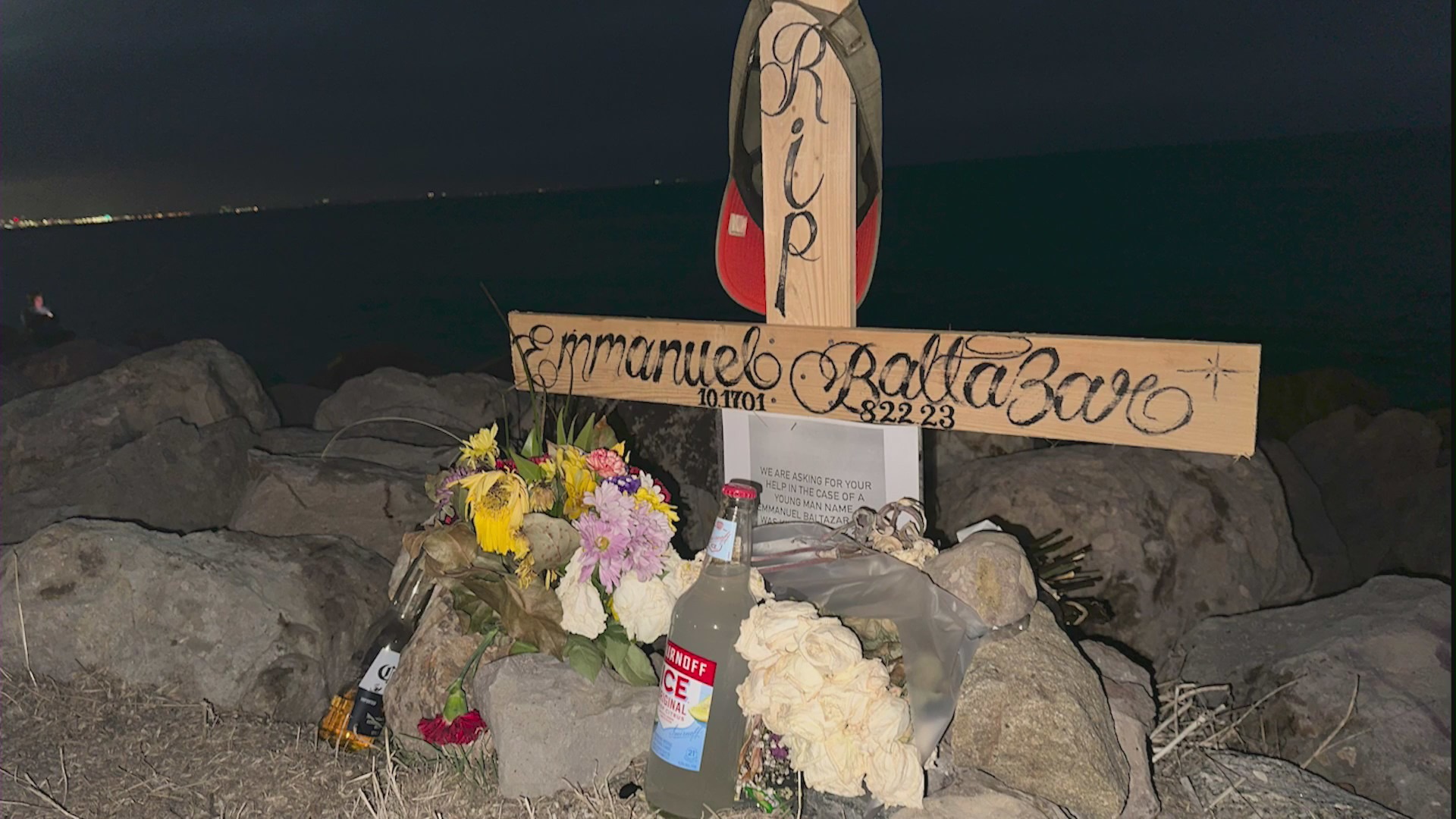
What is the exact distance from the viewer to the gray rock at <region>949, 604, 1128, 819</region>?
216 cm

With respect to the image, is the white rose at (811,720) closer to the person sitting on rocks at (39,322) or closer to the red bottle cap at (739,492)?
the red bottle cap at (739,492)

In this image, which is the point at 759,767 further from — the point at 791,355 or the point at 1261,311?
the point at 1261,311

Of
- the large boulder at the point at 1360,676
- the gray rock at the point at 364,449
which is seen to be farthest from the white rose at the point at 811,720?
the gray rock at the point at 364,449

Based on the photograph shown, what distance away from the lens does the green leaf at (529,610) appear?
2.67 meters

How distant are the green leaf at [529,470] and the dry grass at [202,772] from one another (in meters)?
0.73

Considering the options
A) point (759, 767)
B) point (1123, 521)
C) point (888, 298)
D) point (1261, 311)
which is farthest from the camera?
point (888, 298)

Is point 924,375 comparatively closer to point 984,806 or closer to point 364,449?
point 984,806

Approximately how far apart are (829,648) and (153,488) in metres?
4.18

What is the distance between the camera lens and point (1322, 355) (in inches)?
470

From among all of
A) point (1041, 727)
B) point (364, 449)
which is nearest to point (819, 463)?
point (1041, 727)

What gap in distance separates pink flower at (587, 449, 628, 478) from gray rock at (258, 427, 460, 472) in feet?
6.26

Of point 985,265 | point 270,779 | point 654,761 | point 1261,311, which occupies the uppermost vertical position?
point 985,265

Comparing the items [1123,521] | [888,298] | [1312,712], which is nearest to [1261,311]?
[888,298]

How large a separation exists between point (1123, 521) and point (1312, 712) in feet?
3.96
